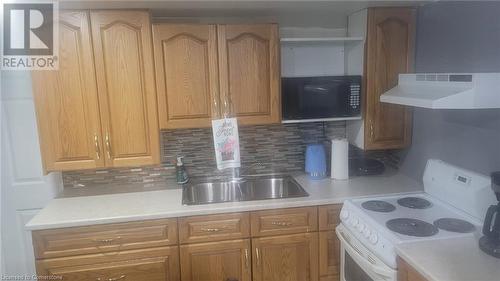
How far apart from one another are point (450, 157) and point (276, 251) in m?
1.09

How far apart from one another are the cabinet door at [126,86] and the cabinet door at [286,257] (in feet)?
2.64

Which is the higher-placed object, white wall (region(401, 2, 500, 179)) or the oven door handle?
white wall (region(401, 2, 500, 179))

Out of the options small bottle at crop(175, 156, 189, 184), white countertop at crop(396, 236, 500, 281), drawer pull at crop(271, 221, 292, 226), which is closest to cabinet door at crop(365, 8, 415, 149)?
drawer pull at crop(271, 221, 292, 226)

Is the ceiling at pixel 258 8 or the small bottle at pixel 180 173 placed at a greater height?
the ceiling at pixel 258 8

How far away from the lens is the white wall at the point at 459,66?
157cm

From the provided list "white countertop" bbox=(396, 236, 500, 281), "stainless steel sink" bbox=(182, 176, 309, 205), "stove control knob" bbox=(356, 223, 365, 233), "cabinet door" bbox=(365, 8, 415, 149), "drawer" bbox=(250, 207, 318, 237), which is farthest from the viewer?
"stainless steel sink" bbox=(182, 176, 309, 205)

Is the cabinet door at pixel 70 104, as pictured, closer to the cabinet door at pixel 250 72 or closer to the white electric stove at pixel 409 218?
the cabinet door at pixel 250 72

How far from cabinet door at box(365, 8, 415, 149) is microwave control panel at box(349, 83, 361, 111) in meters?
0.05

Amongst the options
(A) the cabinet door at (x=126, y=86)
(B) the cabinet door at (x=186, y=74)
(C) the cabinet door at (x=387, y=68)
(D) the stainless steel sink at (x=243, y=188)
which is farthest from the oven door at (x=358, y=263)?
(A) the cabinet door at (x=126, y=86)

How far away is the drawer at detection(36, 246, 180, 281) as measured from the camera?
176 centimetres

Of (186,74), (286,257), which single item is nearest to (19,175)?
(186,74)

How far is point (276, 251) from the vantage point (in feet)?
6.31

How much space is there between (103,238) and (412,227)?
4.97 ft

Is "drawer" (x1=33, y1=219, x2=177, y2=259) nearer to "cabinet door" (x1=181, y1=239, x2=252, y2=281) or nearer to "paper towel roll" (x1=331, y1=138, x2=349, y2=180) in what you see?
"cabinet door" (x1=181, y1=239, x2=252, y2=281)
